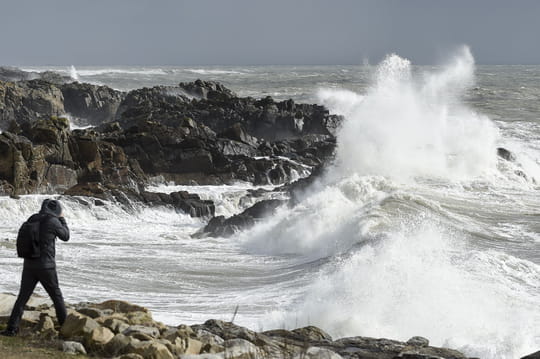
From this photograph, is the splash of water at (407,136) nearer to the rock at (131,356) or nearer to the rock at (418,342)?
the rock at (418,342)

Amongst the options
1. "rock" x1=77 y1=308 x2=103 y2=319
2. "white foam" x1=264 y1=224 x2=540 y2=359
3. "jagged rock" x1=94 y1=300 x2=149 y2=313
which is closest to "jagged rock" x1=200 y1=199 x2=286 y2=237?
"white foam" x1=264 y1=224 x2=540 y2=359

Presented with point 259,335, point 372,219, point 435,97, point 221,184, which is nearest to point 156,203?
point 221,184

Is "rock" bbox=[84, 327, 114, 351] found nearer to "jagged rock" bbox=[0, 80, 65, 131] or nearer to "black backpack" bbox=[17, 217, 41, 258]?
"black backpack" bbox=[17, 217, 41, 258]

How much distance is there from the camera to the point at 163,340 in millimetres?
6789

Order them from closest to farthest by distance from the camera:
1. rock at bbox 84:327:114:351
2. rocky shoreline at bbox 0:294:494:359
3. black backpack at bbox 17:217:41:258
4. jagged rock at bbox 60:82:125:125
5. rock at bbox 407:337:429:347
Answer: rocky shoreline at bbox 0:294:494:359, rock at bbox 84:327:114:351, black backpack at bbox 17:217:41:258, rock at bbox 407:337:429:347, jagged rock at bbox 60:82:125:125

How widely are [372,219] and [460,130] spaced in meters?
16.7

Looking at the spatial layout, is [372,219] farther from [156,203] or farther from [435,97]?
[435,97]

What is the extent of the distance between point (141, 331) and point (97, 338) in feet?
1.44

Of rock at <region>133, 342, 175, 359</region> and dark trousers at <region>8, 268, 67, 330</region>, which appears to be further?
dark trousers at <region>8, 268, 67, 330</region>

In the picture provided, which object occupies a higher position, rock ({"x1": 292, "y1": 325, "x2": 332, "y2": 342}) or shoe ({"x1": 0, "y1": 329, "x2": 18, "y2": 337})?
shoe ({"x1": 0, "y1": 329, "x2": 18, "y2": 337})

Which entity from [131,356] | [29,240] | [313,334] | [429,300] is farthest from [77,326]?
[429,300]

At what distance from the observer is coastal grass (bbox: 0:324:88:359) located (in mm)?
6211

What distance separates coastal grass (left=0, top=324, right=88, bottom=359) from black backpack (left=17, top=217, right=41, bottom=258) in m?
0.76

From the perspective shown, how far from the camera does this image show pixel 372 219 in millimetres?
18703
